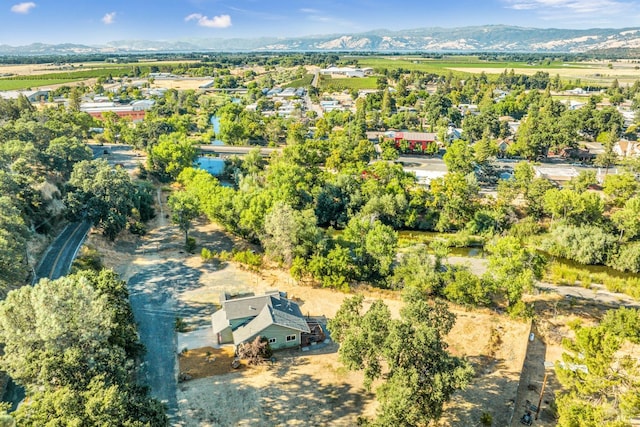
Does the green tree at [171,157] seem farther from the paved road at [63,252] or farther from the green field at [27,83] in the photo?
the green field at [27,83]

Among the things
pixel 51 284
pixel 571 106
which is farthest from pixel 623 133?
pixel 51 284

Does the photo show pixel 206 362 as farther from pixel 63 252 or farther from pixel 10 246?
pixel 63 252

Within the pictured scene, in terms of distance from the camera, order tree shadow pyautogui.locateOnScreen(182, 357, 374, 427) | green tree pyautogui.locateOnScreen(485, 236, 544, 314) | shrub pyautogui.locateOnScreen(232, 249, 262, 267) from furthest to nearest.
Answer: shrub pyautogui.locateOnScreen(232, 249, 262, 267)
green tree pyautogui.locateOnScreen(485, 236, 544, 314)
tree shadow pyautogui.locateOnScreen(182, 357, 374, 427)

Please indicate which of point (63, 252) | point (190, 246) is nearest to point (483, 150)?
point (190, 246)

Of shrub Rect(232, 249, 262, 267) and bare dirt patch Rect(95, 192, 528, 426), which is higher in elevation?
shrub Rect(232, 249, 262, 267)

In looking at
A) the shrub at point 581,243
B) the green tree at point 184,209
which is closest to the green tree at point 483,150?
the shrub at point 581,243

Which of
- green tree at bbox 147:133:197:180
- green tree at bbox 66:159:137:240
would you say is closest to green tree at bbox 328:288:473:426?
green tree at bbox 66:159:137:240

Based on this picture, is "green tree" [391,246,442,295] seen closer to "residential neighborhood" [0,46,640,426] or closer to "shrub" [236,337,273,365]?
"residential neighborhood" [0,46,640,426]
